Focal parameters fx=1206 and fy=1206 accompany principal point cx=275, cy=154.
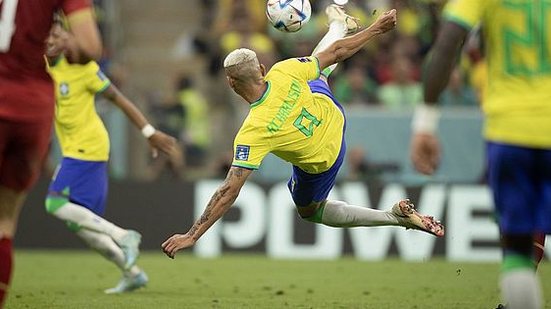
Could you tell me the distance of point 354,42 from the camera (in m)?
10.0

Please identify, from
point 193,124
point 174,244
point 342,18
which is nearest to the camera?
point 174,244

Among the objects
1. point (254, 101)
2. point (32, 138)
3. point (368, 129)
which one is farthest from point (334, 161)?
point (368, 129)

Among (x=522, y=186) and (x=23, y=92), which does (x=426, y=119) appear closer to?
(x=522, y=186)

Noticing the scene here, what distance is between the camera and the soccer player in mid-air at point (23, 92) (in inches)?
275

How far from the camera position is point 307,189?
10.3m

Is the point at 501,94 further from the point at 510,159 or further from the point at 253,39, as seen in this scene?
the point at 253,39

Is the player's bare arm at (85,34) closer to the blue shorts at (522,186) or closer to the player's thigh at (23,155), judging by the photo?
the player's thigh at (23,155)

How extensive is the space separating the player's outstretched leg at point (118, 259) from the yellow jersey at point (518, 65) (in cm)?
629

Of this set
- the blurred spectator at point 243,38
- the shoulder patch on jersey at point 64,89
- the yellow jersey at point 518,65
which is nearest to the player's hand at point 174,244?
the yellow jersey at point 518,65

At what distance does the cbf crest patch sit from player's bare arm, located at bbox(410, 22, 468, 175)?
324cm

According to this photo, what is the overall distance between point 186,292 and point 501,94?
618 cm

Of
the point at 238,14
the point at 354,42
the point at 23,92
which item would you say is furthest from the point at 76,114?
the point at 238,14

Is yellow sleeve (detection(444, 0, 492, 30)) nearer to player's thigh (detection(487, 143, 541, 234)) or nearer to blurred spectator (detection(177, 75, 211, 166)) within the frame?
player's thigh (detection(487, 143, 541, 234))

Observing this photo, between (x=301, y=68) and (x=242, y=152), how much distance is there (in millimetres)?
1055
